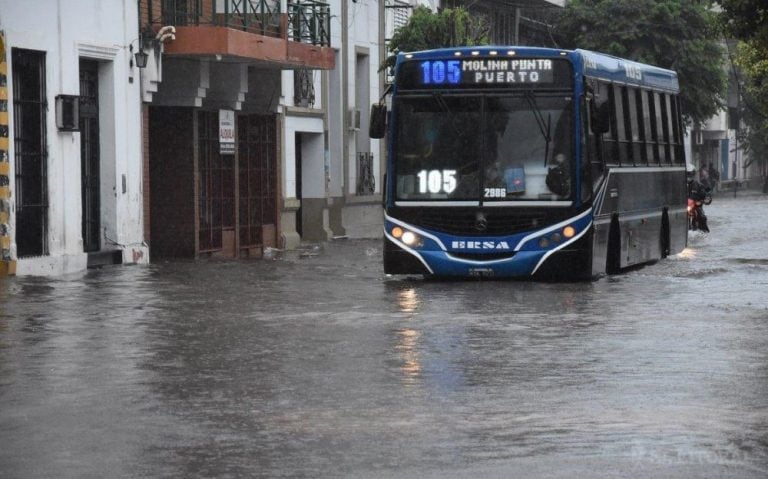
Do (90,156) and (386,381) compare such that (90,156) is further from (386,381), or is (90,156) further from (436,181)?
(386,381)

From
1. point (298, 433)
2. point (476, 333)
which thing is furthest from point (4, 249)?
point (298, 433)

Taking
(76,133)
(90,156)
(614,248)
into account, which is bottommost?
(614,248)

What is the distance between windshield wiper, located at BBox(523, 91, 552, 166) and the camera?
76.3 feet

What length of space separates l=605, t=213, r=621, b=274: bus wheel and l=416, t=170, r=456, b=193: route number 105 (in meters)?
2.73

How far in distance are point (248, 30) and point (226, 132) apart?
1.94 m

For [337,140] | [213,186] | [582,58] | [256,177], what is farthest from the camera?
[337,140]

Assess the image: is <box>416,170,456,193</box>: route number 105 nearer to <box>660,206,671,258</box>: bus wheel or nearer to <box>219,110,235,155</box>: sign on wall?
<box>660,206,671,258</box>: bus wheel

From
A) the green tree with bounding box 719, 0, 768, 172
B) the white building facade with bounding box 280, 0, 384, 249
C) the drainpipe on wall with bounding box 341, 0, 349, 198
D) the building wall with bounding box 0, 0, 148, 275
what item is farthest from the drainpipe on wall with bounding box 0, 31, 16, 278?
the drainpipe on wall with bounding box 341, 0, 349, 198

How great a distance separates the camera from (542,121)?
23328 millimetres

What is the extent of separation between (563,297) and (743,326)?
4.22 metres

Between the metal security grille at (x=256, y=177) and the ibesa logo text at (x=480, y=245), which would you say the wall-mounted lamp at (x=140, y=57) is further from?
the ibesa logo text at (x=480, y=245)

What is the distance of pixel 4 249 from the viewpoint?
2525 centimetres

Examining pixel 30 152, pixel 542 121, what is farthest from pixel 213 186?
pixel 542 121

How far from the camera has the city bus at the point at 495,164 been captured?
23000mm
